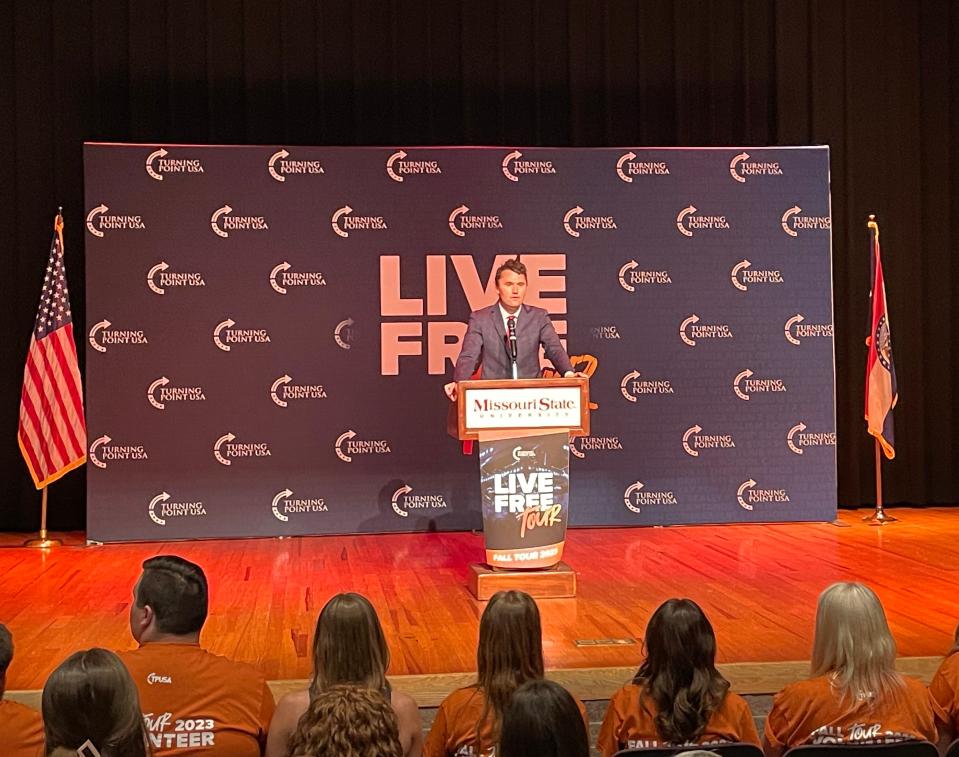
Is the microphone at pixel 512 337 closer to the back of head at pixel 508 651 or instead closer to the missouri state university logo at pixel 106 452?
the missouri state university logo at pixel 106 452

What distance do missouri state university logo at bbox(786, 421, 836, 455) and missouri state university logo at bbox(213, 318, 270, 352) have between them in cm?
395

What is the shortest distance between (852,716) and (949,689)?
1.32ft

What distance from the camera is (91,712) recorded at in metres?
2.40

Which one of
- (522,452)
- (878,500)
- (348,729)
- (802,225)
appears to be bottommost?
(878,500)

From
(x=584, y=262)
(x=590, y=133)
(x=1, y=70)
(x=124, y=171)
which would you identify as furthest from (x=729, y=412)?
(x=1, y=70)

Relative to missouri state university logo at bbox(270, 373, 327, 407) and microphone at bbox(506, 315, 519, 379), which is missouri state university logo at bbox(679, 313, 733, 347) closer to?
missouri state university logo at bbox(270, 373, 327, 407)

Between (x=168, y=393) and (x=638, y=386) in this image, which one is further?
(x=638, y=386)

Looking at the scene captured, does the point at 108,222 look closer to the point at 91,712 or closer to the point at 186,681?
the point at 186,681

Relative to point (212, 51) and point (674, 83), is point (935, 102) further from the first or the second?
point (212, 51)

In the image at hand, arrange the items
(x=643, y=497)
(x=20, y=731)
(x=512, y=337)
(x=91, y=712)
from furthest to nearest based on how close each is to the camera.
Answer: (x=643, y=497), (x=512, y=337), (x=20, y=731), (x=91, y=712)

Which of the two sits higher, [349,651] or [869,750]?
[349,651]

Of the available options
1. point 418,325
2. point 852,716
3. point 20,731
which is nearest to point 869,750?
point 852,716

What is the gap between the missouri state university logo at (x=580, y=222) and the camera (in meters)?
9.40

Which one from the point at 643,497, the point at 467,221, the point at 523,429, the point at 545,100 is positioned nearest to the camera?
the point at 523,429
